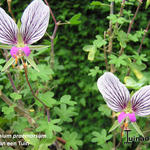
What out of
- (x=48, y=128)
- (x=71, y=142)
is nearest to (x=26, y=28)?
(x=48, y=128)

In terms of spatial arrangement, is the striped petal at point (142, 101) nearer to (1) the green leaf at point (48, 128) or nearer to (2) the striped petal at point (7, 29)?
(1) the green leaf at point (48, 128)

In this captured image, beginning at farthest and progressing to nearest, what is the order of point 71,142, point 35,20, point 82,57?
point 82,57
point 71,142
point 35,20

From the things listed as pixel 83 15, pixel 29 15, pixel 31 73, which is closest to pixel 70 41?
pixel 83 15

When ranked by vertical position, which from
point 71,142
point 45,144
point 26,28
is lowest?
point 71,142

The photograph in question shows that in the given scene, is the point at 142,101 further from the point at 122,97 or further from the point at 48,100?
the point at 48,100

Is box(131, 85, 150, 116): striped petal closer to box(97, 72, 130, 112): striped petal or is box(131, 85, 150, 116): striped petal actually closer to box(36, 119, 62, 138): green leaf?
box(97, 72, 130, 112): striped petal

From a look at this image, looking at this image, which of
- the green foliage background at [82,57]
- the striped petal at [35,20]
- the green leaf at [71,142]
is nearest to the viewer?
the striped petal at [35,20]

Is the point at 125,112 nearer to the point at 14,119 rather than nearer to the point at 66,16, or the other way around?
the point at 14,119

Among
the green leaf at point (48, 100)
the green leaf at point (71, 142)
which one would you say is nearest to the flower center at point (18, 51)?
the green leaf at point (48, 100)
